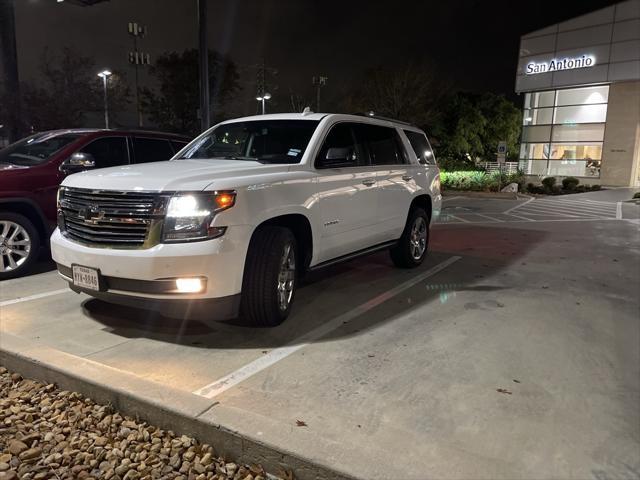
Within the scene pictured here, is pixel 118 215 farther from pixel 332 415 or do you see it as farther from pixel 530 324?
pixel 530 324

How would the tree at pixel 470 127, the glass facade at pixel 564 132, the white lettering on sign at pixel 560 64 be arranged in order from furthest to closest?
the tree at pixel 470 127, the glass facade at pixel 564 132, the white lettering on sign at pixel 560 64

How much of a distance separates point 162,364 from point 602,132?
2933 centimetres

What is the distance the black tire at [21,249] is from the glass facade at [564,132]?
28.1 meters

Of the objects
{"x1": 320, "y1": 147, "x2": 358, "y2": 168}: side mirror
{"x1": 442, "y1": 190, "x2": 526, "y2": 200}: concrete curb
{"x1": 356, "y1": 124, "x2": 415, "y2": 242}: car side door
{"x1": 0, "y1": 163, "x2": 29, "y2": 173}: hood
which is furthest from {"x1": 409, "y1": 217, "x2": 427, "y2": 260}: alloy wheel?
{"x1": 442, "y1": 190, "x2": 526, "y2": 200}: concrete curb

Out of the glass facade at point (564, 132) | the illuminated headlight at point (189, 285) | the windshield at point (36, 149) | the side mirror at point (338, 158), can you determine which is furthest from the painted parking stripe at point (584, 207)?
the illuminated headlight at point (189, 285)

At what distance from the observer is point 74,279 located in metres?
4.10

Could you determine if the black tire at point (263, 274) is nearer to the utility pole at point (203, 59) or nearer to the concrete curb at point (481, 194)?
the utility pole at point (203, 59)

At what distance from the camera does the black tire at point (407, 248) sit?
6663mm

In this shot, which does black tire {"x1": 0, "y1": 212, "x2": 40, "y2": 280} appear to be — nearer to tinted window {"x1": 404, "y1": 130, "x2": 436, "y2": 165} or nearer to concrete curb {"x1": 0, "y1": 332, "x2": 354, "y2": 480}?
concrete curb {"x1": 0, "y1": 332, "x2": 354, "y2": 480}

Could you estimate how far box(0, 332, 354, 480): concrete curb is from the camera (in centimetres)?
255

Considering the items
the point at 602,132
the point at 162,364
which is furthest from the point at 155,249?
the point at 602,132

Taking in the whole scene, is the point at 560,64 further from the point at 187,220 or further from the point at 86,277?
the point at 86,277


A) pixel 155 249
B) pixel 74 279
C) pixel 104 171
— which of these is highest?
pixel 104 171

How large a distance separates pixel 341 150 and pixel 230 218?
1.60 metres
